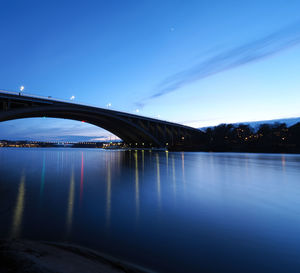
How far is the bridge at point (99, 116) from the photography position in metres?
41.1

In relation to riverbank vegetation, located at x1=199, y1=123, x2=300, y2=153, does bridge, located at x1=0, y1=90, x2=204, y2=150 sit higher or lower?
higher

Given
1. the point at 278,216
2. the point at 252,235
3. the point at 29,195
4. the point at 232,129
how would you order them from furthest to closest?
the point at 232,129, the point at 29,195, the point at 278,216, the point at 252,235

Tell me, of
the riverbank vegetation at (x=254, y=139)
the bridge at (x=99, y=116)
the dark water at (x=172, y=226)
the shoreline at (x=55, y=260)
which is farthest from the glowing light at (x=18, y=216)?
the riverbank vegetation at (x=254, y=139)

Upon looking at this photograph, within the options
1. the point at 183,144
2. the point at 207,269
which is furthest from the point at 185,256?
the point at 183,144

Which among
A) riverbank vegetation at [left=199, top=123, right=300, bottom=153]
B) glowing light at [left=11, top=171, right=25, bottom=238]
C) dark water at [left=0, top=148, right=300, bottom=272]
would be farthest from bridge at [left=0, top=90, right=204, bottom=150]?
dark water at [left=0, top=148, right=300, bottom=272]

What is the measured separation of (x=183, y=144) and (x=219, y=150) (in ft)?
56.3

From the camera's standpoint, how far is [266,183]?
1042 cm

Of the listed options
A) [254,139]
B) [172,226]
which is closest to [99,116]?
[254,139]

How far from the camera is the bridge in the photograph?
41062 mm

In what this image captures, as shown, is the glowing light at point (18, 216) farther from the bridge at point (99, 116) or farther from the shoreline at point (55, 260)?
the bridge at point (99, 116)

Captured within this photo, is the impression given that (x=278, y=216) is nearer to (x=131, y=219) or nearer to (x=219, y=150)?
(x=131, y=219)

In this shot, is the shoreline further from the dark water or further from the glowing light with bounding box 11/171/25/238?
the glowing light with bounding box 11/171/25/238

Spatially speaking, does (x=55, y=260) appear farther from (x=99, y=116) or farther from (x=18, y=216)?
(x=99, y=116)

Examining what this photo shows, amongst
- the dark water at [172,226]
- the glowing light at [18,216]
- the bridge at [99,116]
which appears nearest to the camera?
the dark water at [172,226]
